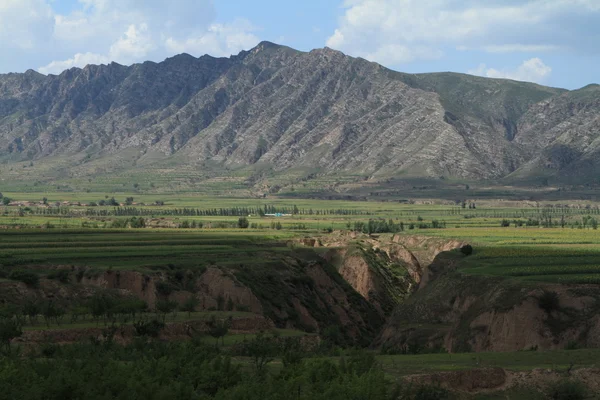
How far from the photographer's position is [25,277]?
273ft

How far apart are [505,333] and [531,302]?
396cm

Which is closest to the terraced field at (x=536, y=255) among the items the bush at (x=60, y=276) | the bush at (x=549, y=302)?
the bush at (x=549, y=302)

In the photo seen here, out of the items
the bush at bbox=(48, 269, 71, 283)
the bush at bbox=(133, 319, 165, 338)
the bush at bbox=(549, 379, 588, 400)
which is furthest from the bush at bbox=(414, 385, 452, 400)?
the bush at bbox=(48, 269, 71, 283)

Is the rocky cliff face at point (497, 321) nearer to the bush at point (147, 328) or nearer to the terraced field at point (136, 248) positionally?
the bush at point (147, 328)

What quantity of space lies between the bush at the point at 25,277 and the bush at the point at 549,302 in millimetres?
46014

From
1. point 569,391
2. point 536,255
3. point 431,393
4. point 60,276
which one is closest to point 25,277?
point 60,276

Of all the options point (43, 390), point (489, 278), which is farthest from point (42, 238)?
point (43, 390)

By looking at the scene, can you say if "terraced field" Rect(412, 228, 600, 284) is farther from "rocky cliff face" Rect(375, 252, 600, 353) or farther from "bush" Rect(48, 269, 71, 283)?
"bush" Rect(48, 269, 71, 283)

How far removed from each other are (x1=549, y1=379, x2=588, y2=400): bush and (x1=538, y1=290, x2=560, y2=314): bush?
3398 cm

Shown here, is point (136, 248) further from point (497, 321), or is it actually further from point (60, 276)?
point (497, 321)

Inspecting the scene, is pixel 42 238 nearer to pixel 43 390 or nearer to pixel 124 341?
pixel 124 341

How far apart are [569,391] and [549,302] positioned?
35639mm

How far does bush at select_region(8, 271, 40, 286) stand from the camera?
3263 inches

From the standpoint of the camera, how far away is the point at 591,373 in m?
49.7
